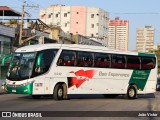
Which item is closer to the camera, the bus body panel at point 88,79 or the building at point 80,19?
the bus body panel at point 88,79

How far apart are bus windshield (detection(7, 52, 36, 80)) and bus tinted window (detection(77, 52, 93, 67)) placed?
10.1ft

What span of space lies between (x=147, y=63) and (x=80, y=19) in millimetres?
81239

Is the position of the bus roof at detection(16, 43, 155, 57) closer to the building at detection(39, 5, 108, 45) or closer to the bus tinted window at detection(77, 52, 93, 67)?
the bus tinted window at detection(77, 52, 93, 67)

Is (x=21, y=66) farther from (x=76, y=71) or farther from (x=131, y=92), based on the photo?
(x=131, y=92)

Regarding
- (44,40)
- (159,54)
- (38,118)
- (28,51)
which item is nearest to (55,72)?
(28,51)

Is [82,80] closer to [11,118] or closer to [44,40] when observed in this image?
[11,118]

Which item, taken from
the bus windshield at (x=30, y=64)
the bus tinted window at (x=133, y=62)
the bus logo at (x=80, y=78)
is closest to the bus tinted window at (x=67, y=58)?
the bus windshield at (x=30, y=64)

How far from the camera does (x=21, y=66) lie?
2223cm

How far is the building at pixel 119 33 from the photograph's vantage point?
134500 mm

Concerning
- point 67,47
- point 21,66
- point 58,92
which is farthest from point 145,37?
point 21,66

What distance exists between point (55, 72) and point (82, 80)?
220 cm

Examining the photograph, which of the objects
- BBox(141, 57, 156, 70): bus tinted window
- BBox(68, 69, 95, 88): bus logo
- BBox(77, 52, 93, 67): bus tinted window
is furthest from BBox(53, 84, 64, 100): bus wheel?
BBox(141, 57, 156, 70): bus tinted window

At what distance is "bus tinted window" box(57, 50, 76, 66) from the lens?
23.0 metres

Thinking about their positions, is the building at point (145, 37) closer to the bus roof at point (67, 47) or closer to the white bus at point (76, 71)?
the white bus at point (76, 71)
